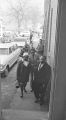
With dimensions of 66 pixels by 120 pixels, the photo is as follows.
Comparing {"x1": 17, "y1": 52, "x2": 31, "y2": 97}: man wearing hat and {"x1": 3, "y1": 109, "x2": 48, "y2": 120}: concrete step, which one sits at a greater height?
{"x1": 17, "y1": 52, "x2": 31, "y2": 97}: man wearing hat

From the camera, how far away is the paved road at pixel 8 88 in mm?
5909

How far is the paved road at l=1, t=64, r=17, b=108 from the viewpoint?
5909 mm

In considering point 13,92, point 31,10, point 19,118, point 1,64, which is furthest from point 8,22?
point 19,118

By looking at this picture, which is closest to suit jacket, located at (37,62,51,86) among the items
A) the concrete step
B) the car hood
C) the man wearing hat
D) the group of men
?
the group of men

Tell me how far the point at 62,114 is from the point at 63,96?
1.47ft

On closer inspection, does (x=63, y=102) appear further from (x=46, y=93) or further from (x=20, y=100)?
(x=20, y=100)

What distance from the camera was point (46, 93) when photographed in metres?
5.28

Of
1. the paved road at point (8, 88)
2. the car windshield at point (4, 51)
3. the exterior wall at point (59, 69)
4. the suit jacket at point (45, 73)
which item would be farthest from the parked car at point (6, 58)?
the exterior wall at point (59, 69)

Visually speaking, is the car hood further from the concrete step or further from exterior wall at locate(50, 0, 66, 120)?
exterior wall at locate(50, 0, 66, 120)

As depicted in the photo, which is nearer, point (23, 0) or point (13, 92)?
point (13, 92)

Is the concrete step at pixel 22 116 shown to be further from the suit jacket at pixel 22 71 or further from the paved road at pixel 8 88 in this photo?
the suit jacket at pixel 22 71

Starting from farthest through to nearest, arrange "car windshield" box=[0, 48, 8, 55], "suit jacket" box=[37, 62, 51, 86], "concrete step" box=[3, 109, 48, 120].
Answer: "car windshield" box=[0, 48, 8, 55], "suit jacket" box=[37, 62, 51, 86], "concrete step" box=[3, 109, 48, 120]

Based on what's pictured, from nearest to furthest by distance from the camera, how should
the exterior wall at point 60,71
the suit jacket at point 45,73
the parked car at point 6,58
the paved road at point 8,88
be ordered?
the exterior wall at point 60,71
the suit jacket at point 45,73
the paved road at point 8,88
the parked car at point 6,58

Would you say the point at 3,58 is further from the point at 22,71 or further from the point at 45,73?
the point at 45,73
